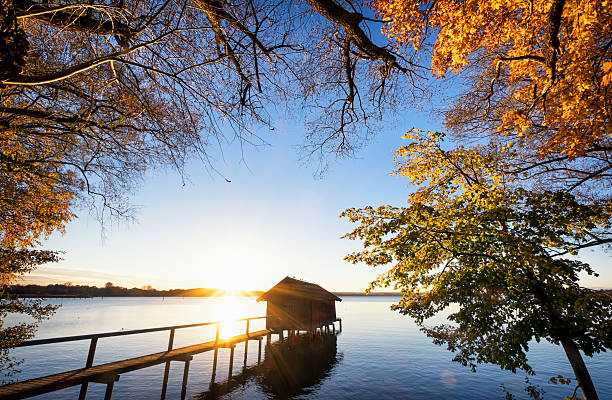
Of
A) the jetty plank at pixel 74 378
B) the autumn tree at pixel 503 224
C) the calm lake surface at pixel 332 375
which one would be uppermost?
the autumn tree at pixel 503 224

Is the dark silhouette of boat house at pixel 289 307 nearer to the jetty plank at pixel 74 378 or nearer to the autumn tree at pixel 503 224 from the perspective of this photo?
the jetty plank at pixel 74 378

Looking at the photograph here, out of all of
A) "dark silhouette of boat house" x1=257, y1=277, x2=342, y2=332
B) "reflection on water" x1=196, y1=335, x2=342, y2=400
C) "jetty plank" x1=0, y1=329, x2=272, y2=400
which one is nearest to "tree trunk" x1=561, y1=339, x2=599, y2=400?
"jetty plank" x1=0, y1=329, x2=272, y2=400

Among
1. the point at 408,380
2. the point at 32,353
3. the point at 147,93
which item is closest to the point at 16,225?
the point at 147,93

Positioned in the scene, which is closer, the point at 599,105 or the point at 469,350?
the point at 599,105

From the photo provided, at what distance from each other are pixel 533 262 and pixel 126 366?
44.0 ft

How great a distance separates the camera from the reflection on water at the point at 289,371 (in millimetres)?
16250

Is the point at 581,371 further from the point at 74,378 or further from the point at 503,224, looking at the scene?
the point at 74,378

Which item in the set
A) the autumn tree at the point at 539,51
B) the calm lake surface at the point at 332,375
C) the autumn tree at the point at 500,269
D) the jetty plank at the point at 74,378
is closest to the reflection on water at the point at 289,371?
the calm lake surface at the point at 332,375

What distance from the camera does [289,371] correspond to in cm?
2056

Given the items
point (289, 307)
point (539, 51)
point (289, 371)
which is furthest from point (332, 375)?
point (539, 51)

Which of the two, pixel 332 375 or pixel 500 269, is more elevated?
pixel 500 269

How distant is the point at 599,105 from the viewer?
13.8 ft

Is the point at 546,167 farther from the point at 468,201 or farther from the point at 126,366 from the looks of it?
the point at 126,366

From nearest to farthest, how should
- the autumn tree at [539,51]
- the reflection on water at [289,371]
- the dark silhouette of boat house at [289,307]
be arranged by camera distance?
the autumn tree at [539,51] → the reflection on water at [289,371] → the dark silhouette of boat house at [289,307]
